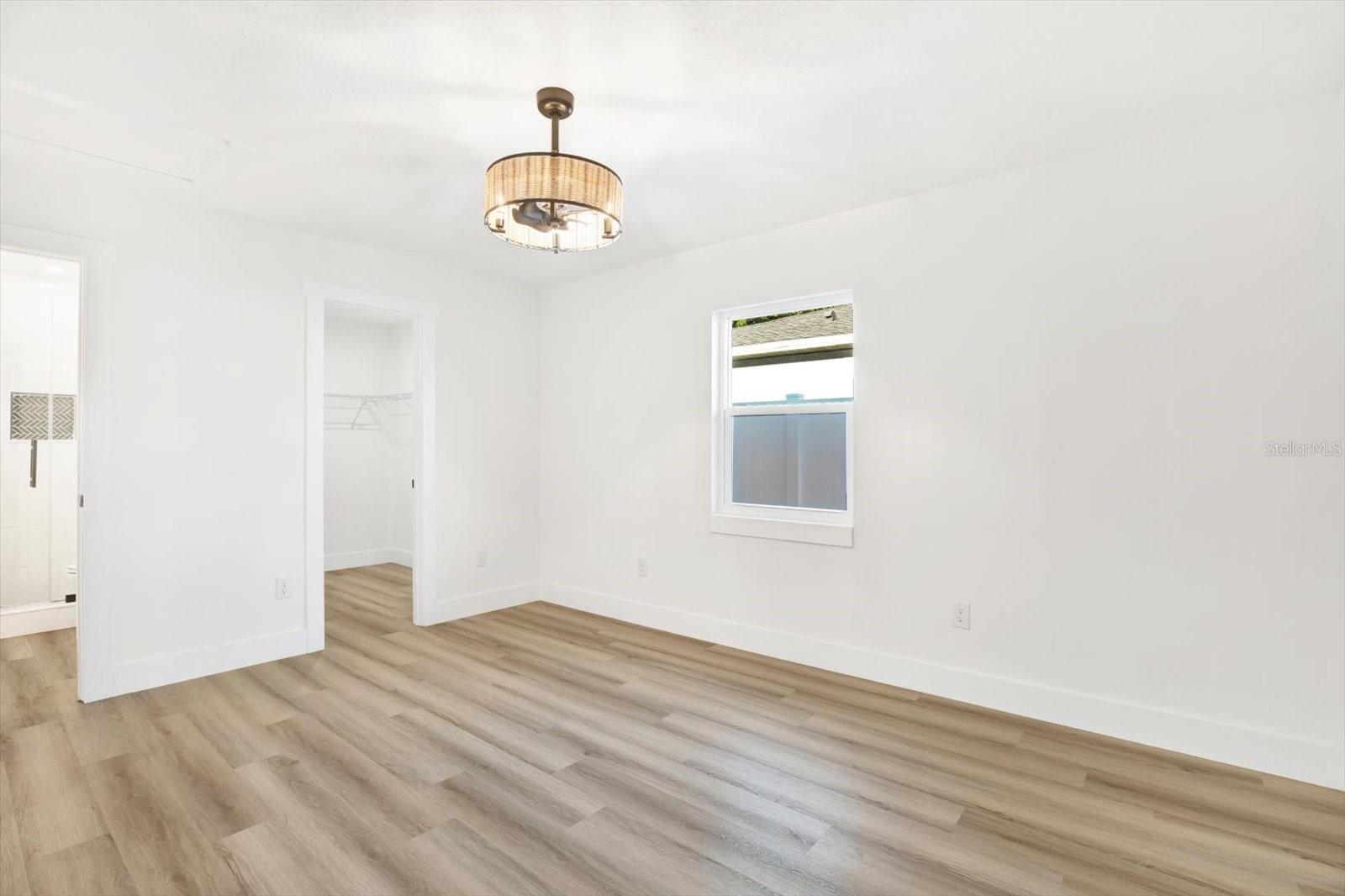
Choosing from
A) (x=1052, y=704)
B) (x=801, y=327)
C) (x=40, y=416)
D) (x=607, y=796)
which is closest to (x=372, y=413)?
(x=40, y=416)

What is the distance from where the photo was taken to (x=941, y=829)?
210 centimetres

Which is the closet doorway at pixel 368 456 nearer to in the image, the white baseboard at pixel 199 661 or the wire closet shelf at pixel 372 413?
the wire closet shelf at pixel 372 413

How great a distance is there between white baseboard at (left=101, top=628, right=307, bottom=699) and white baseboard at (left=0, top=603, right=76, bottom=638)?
5.49 feet

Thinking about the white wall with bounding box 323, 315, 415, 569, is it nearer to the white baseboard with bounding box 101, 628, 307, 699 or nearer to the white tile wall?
the white tile wall

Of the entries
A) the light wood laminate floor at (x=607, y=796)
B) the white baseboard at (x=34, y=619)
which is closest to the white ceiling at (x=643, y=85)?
the light wood laminate floor at (x=607, y=796)

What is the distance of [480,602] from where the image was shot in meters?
4.81

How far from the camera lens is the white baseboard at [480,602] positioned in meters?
4.55

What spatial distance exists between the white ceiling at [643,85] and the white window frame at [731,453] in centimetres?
94

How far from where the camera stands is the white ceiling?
197 centimetres

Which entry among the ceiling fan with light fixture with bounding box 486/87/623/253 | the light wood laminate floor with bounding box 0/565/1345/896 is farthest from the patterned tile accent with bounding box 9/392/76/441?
the ceiling fan with light fixture with bounding box 486/87/623/253

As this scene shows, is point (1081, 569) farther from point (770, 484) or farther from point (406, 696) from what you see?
point (406, 696)

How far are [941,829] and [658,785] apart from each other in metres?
0.97

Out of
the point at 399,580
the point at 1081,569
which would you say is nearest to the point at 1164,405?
the point at 1081,569

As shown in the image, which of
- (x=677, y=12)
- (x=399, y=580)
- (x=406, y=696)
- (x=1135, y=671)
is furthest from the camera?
(x=399, y=580)
